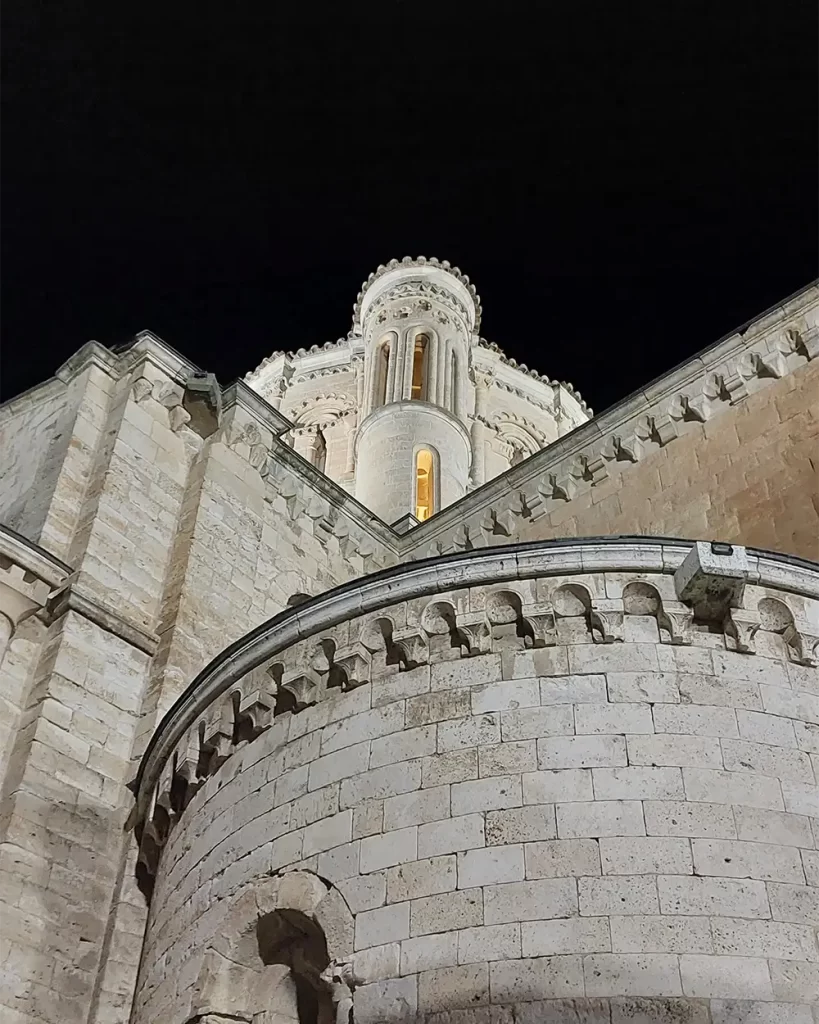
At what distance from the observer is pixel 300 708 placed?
7816 millimetres

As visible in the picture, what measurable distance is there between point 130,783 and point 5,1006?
6.65ft

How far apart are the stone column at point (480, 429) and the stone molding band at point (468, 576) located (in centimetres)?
1689

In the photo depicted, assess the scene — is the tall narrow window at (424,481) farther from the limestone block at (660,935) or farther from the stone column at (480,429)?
the limestone block at (660,935)

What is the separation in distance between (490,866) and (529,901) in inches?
12.3

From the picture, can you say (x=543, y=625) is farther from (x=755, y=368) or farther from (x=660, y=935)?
(x=755, y=368)

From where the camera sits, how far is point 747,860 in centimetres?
618

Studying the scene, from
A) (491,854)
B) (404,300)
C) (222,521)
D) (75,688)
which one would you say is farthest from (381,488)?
(491,854)

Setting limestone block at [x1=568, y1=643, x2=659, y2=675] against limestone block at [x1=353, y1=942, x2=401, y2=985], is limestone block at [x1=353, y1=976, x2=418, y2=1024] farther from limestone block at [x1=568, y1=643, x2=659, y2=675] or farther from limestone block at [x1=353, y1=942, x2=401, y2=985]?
limestone block at [x1=568, y1=643, x2=659, y2=675]

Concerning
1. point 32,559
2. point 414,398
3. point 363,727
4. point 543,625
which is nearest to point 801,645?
point 543,625

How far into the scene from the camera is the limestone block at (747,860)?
20.1 ft

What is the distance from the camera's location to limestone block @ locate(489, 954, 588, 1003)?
575 cm

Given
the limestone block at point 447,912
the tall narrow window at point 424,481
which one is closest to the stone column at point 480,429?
the tall narrow window at point 424,481

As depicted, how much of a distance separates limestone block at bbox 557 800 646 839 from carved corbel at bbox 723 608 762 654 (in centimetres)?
134

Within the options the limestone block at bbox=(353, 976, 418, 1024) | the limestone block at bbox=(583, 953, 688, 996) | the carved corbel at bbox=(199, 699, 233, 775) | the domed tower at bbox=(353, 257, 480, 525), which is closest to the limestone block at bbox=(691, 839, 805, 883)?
the limestone block at bbox=(583, 953, 688, 996)
